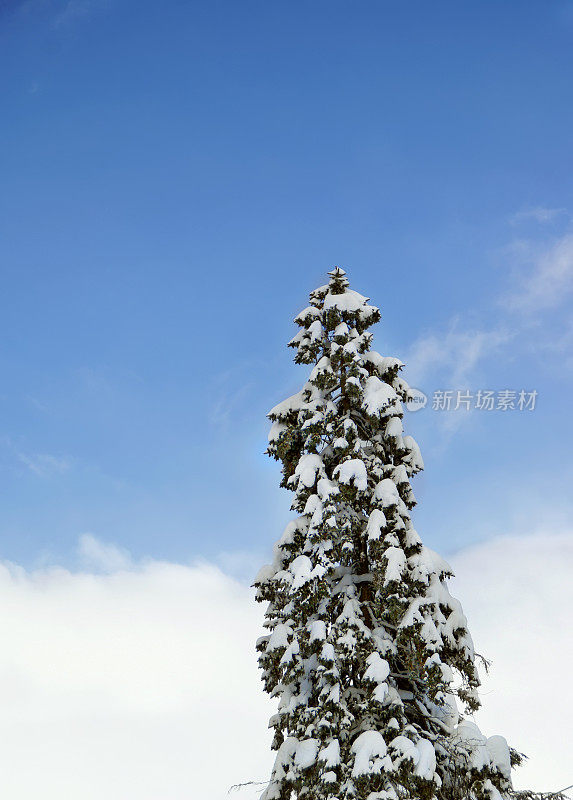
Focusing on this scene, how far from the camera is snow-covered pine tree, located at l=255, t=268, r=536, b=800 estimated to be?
12727 millimetres

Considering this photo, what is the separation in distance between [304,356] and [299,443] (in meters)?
1.96

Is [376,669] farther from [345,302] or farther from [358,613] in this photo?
[345,302]

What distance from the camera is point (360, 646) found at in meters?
13.5

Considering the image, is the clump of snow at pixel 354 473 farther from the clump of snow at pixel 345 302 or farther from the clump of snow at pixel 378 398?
the clump of snow at pixel 345 302

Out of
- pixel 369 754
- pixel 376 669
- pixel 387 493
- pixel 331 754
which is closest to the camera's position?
pixel 369 754

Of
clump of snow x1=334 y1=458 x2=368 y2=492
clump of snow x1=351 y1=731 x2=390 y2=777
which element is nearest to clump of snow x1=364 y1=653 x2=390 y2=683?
clump of snow x1=351 y1=731 x2=390 y2=777

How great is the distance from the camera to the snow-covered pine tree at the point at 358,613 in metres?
12.7

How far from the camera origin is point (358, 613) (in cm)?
1388

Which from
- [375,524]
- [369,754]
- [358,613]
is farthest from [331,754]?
[375,524]

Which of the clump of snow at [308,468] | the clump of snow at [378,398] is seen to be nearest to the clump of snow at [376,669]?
the clump of snow at [308,468]

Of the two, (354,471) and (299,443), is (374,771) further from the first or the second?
(299,443)

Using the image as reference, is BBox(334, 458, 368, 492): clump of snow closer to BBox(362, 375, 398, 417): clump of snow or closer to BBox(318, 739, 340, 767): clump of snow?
BBox(362, 375, 398, 417): clump of snow

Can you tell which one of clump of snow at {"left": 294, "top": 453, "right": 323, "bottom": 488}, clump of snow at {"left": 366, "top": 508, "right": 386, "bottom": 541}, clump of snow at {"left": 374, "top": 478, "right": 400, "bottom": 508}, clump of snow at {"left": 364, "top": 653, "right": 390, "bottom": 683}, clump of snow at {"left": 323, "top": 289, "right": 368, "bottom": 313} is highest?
clump of snow at {"left": 323, "top": 289, "right": 368, "bottom": 313}

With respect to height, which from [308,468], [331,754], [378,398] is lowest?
[331,754]
